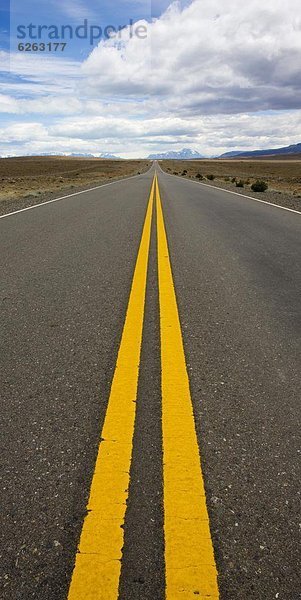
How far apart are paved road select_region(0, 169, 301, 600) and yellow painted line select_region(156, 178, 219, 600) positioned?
0.07ft

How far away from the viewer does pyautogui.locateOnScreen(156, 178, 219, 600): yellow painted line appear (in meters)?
1.46

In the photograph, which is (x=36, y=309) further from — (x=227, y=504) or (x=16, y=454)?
(x=227, y=504)

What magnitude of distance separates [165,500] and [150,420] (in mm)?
567

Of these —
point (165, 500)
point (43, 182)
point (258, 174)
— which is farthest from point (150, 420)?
point (258, 174)

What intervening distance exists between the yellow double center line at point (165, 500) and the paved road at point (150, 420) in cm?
3

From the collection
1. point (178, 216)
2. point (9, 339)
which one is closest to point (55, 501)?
point (9, 339)

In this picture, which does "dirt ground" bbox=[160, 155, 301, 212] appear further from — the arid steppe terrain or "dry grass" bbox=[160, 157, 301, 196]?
the arid steppe terrain

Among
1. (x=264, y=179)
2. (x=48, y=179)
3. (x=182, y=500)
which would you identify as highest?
(x=264, y=179)

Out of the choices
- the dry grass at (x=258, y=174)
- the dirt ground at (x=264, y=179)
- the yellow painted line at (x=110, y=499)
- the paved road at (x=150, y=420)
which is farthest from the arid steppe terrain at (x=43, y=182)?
the yellow painted line at (x=110, y=499)

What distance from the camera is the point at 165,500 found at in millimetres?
1797

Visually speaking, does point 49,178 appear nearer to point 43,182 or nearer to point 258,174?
point 43,182

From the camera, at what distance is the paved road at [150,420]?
1559mm

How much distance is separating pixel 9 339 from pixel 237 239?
18.4 feet

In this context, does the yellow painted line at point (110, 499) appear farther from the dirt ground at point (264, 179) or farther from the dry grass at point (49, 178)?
the dry grass at point (49, 178)
